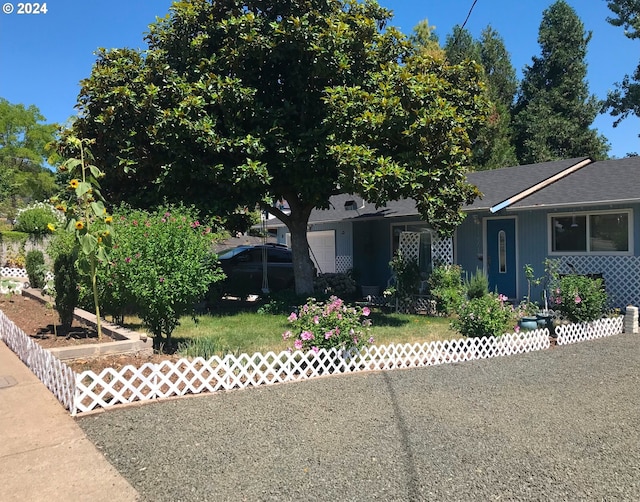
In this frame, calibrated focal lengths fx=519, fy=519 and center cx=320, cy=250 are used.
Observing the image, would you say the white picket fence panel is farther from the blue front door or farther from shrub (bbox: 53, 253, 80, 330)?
the blue front door

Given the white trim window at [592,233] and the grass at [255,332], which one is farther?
the white trim window at [592,233]

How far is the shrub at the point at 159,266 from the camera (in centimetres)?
680

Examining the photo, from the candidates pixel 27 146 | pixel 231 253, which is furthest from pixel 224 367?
pixel 27 146

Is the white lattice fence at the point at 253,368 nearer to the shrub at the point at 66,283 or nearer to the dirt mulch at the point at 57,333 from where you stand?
the dirt mulch at the point at 57,333

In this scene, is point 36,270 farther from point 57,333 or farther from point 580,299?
point 580,299

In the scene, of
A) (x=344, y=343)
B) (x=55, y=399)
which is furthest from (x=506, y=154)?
(x=55, y=399)

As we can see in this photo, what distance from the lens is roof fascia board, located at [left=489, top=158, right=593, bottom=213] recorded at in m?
12.7

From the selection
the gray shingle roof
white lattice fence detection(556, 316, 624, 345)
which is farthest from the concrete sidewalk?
the gray shingle roof

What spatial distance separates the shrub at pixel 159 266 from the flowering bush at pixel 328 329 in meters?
1.47

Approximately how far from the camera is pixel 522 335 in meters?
8.46

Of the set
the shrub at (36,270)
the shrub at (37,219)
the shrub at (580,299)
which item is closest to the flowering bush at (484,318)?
the shrub at (580,299)

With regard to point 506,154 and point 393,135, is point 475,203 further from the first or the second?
point 506,154

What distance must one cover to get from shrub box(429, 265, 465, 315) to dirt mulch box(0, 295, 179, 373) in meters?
7.31

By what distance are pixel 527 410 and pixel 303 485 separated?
276cm
